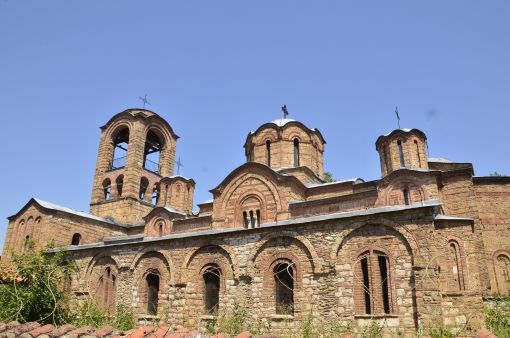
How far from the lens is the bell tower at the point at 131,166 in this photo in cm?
2216

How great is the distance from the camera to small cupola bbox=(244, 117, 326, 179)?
1764 cm

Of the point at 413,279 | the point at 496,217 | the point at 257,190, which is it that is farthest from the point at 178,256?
the point at 496,217

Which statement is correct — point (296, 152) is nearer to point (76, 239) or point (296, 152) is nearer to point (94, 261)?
point (94, 261)

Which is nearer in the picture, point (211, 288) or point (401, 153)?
point (211, 288)

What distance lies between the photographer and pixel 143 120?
24.0m

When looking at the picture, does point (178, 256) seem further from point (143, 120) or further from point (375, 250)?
point (143, 120)

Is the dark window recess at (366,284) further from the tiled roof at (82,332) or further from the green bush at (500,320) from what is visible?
the tiled roof at (82,332)

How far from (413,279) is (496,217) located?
8.29 m

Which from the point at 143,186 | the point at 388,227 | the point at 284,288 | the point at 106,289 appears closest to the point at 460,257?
the point at 388,227

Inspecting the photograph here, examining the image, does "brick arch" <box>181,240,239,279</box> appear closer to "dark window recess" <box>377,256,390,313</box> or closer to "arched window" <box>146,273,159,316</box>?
"arched window" <box>146,273,159,316</box>

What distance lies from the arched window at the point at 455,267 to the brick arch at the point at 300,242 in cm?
568

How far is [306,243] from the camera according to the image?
1124 cm

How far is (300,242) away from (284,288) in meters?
1.41

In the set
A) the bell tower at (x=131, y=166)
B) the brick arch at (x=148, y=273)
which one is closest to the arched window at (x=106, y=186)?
the bell tower at (x=131, y=166)
